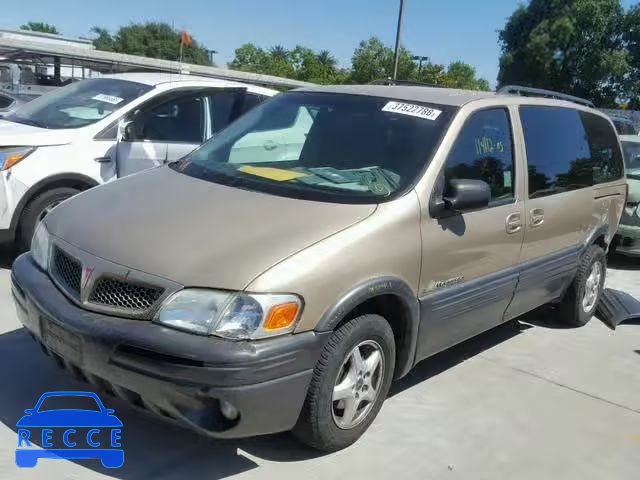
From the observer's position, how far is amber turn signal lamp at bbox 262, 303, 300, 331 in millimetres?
2713

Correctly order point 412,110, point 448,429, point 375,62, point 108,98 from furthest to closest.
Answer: point 375,62, point 108,98, point 412,110, point 448,429

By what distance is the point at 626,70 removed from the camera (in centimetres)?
3997

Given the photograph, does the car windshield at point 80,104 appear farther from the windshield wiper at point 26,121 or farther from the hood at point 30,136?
the hood at point 30,136

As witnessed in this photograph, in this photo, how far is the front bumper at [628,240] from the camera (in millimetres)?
7504

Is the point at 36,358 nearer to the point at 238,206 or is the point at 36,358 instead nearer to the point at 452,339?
the point at 238,206

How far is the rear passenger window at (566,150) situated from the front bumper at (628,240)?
1876 mm

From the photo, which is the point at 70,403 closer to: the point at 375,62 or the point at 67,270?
the point at 67,270

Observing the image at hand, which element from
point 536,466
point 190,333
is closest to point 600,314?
point 536,466

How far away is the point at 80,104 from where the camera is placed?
6.39 m

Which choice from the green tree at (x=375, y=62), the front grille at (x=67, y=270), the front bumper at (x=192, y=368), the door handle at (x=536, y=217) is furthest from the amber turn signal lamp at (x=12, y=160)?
the green tree at (x=375, y=62)

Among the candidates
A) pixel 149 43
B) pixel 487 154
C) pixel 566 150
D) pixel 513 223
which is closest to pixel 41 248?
pixel 487 154

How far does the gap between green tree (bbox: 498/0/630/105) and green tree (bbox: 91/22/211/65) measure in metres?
26.7

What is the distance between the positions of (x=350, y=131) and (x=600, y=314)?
133 inches

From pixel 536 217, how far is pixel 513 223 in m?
0.34
